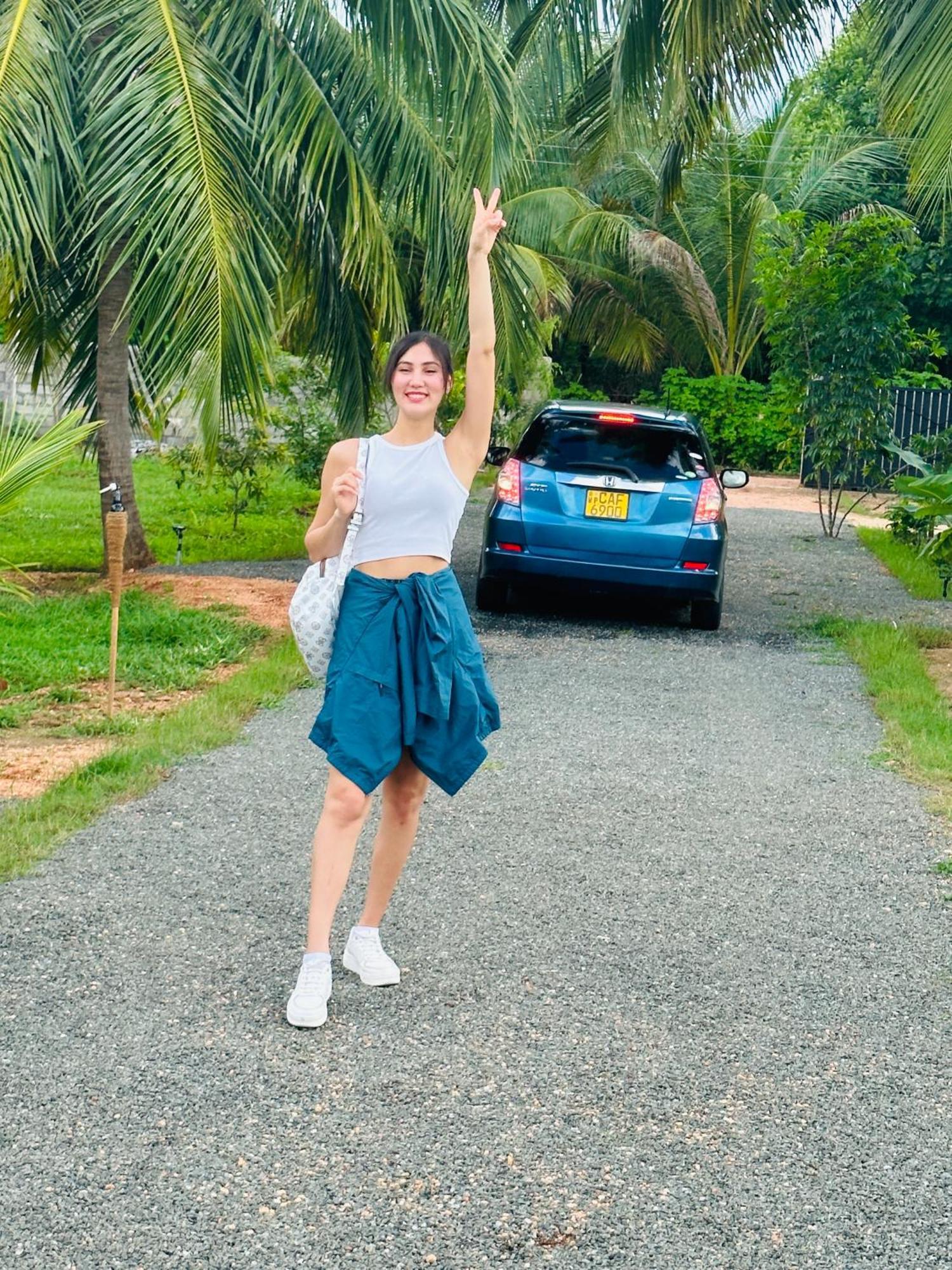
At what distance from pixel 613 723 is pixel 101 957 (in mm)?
4098

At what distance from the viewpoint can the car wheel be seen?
11.7 m

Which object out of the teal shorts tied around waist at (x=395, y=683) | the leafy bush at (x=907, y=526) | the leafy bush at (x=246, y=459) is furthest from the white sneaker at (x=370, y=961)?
the leafy bush at (x=907, y=526)

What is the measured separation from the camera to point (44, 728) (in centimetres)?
788

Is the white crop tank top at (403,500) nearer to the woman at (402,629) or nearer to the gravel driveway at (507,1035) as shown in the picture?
the woman at (402,629)

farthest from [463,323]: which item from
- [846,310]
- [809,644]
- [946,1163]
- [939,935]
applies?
[946,1163]

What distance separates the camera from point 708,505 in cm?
1088

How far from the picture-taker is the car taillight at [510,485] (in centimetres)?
1095

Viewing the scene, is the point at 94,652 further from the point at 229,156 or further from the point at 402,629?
the point at 402,629

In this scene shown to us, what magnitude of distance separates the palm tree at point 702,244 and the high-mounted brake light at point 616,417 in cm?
1785

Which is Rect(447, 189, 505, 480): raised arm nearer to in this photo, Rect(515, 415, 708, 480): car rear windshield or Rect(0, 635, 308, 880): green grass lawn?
Rect(0, 635, 308, 880): green grass lawn

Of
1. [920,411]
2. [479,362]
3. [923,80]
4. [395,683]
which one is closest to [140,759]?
[395,683]

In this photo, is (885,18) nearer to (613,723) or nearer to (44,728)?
(613,723)

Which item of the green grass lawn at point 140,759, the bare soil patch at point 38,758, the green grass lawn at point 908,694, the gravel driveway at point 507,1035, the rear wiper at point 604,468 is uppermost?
the rear wiper at point 604,468

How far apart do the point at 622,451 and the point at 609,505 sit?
417 millimetres
